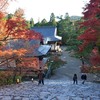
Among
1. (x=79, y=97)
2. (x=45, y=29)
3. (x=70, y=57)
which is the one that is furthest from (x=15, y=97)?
(x=45, y=29)

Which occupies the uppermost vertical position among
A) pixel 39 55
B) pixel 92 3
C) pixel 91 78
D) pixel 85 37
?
pixel 92 3

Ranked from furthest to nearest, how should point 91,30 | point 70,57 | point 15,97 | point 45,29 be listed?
point 45,29, point 70,57, point 91,30, point 15,97

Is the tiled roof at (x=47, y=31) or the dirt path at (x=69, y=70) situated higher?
the tiled roof at (x=47, y=31)

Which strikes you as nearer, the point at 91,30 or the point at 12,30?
the point at 12,30

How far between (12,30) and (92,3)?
588cm

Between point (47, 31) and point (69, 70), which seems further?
point (47, 31)

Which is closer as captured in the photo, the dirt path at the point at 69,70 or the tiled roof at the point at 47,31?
the dirt path at the point at 69,70

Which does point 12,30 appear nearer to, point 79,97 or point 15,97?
point 15,97

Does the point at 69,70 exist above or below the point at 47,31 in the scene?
below

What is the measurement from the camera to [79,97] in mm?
15609

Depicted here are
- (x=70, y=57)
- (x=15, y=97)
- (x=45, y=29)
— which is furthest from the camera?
(x=45, y=29)

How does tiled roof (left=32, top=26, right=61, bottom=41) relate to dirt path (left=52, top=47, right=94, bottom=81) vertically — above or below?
above

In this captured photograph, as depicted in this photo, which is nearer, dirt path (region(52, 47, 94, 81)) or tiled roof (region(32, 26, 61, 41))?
dirt path (region(52, 47, 94, 81))

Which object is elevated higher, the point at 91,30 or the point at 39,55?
the point at 91,30
